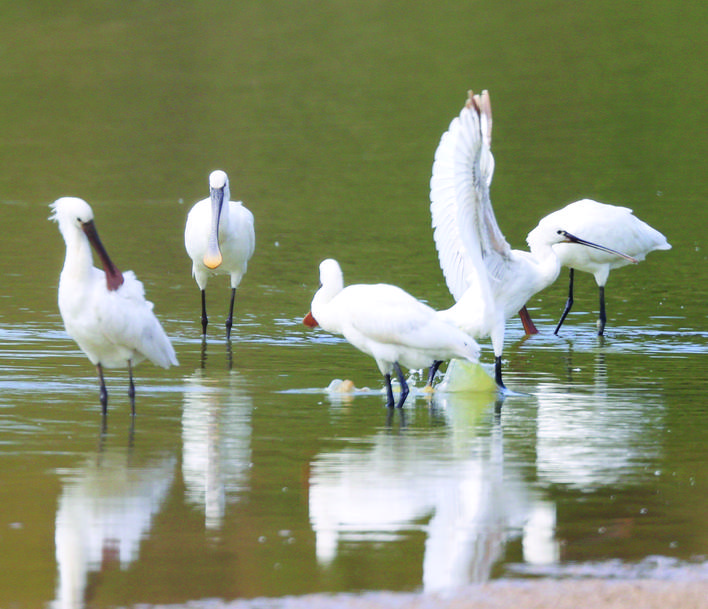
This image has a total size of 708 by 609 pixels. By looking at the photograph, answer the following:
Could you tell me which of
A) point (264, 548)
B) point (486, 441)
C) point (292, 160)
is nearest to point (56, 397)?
point (486, 441)

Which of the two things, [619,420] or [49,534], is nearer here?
[49,534]

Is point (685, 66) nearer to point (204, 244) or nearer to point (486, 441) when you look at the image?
point (204, 244)

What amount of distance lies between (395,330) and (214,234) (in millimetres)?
4028

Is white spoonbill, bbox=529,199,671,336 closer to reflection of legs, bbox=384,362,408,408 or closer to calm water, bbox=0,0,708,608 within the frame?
calm water, bbox=0,0,708,608

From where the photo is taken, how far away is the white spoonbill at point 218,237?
13430 mm

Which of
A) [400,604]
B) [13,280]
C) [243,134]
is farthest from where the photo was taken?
[243,134]

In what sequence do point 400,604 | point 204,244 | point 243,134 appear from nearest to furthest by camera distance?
1. point 400,604
2. point 204,244
3. point 243,134

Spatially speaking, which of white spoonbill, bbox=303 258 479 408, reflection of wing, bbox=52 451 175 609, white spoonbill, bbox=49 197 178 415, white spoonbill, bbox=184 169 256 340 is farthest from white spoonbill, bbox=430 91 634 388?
reflection of wing, bbox=52 451 175 609

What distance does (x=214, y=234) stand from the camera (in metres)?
13.4

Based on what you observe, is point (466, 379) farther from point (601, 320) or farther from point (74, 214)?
point (74, 214)

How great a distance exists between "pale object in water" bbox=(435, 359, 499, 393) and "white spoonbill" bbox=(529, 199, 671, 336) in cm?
264

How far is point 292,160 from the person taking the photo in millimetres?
24453

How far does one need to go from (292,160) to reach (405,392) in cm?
1495


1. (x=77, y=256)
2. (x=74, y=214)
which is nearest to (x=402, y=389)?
(x=77, y=256)
